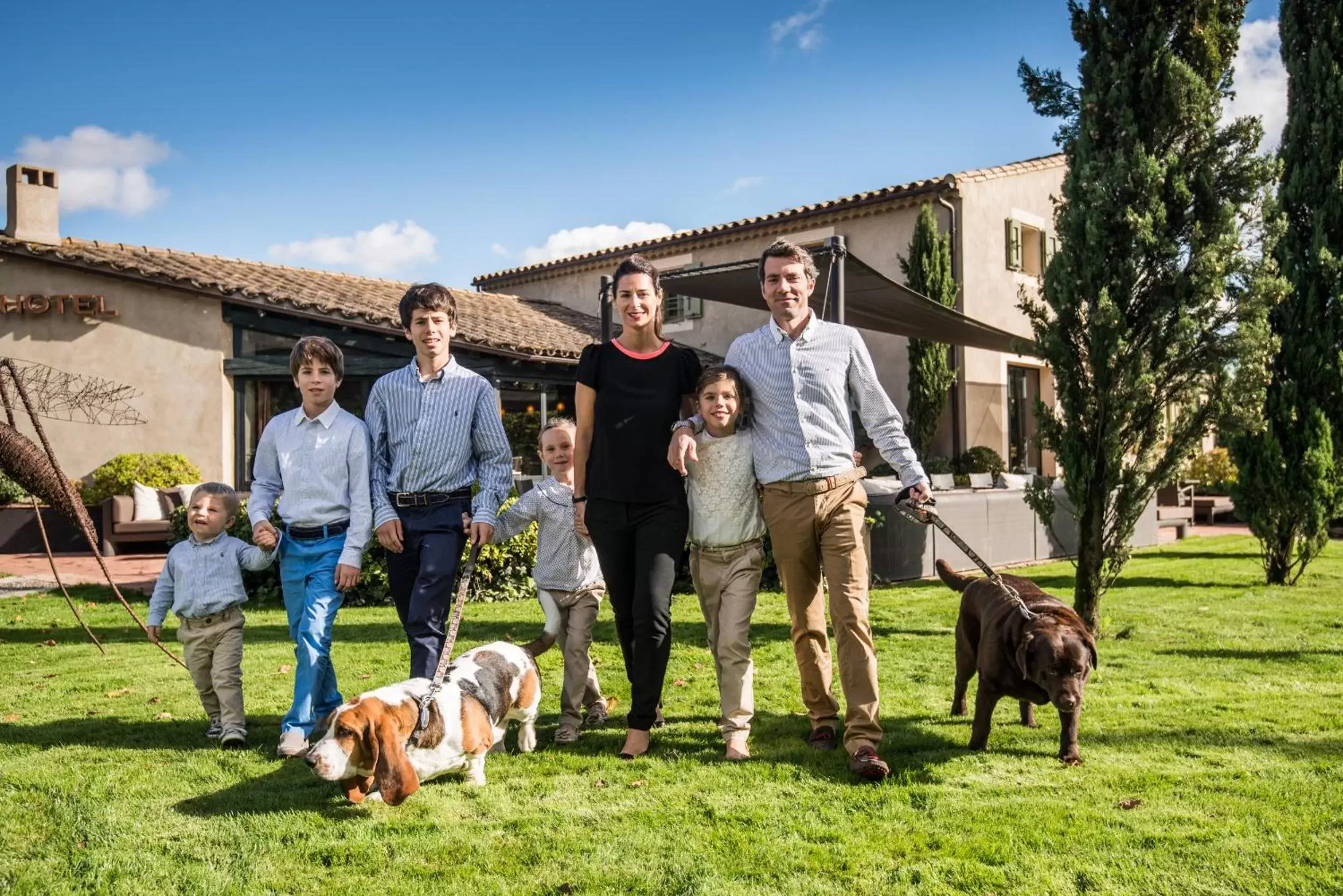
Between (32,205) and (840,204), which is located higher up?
(840,204)

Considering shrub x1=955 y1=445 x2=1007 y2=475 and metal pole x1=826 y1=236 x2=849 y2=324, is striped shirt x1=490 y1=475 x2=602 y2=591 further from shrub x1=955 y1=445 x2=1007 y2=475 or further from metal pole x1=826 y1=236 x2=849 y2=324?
shrub x1=955 y1=445 x2=1007 y2=475

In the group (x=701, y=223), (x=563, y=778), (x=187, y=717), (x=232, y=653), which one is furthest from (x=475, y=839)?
(x=701, y=223)

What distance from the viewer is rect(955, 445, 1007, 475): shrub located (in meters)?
15.1

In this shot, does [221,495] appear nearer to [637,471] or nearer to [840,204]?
[637,471]

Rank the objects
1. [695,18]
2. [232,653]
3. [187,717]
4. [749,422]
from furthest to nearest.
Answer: [695,18] → [187,717] → [232,653] → [749,422]

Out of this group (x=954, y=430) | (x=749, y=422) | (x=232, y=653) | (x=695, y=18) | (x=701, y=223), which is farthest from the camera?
(x=701, y=223)

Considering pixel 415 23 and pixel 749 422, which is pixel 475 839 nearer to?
pixel 749 422

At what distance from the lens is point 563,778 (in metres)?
3.69

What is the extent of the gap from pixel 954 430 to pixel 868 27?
24.9ft

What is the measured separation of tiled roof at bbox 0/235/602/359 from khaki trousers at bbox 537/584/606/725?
329 inches

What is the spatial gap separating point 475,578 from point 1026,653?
5.94 metres

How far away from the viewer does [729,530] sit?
392 cm

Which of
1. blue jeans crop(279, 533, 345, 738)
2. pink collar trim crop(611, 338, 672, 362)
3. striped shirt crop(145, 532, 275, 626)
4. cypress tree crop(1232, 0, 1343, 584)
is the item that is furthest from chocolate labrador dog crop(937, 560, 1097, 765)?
cypress tree crop(1232, 0, 1343, 584)

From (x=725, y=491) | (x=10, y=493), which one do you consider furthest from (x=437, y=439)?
(x=10, y=493)
